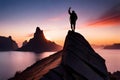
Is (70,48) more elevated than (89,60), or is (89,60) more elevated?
(70,48)

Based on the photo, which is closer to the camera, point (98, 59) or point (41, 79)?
point (41, 79)

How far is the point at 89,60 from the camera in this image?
535 inches

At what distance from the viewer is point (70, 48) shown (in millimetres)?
12289

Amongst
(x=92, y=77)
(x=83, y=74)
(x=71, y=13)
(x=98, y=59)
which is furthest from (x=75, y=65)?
(x=71, y=13)

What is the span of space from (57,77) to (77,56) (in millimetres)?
3613

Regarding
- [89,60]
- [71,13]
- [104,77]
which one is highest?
[71,13]

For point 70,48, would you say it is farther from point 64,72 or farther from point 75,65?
point 64,72

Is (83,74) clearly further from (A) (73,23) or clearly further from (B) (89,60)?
(A) (73,23)

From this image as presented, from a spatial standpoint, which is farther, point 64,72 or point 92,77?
point 92,77

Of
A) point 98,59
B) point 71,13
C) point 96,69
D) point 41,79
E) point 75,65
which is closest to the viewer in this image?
point 41,79

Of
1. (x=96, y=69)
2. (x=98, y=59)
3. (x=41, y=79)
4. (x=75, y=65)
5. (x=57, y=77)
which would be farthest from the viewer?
(x=98, y=59)

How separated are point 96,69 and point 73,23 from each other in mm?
9390

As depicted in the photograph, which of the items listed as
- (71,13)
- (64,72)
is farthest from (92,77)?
(71,13)

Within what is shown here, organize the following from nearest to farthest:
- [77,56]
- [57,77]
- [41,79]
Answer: [41,79] < [57,77] < [77,56]
